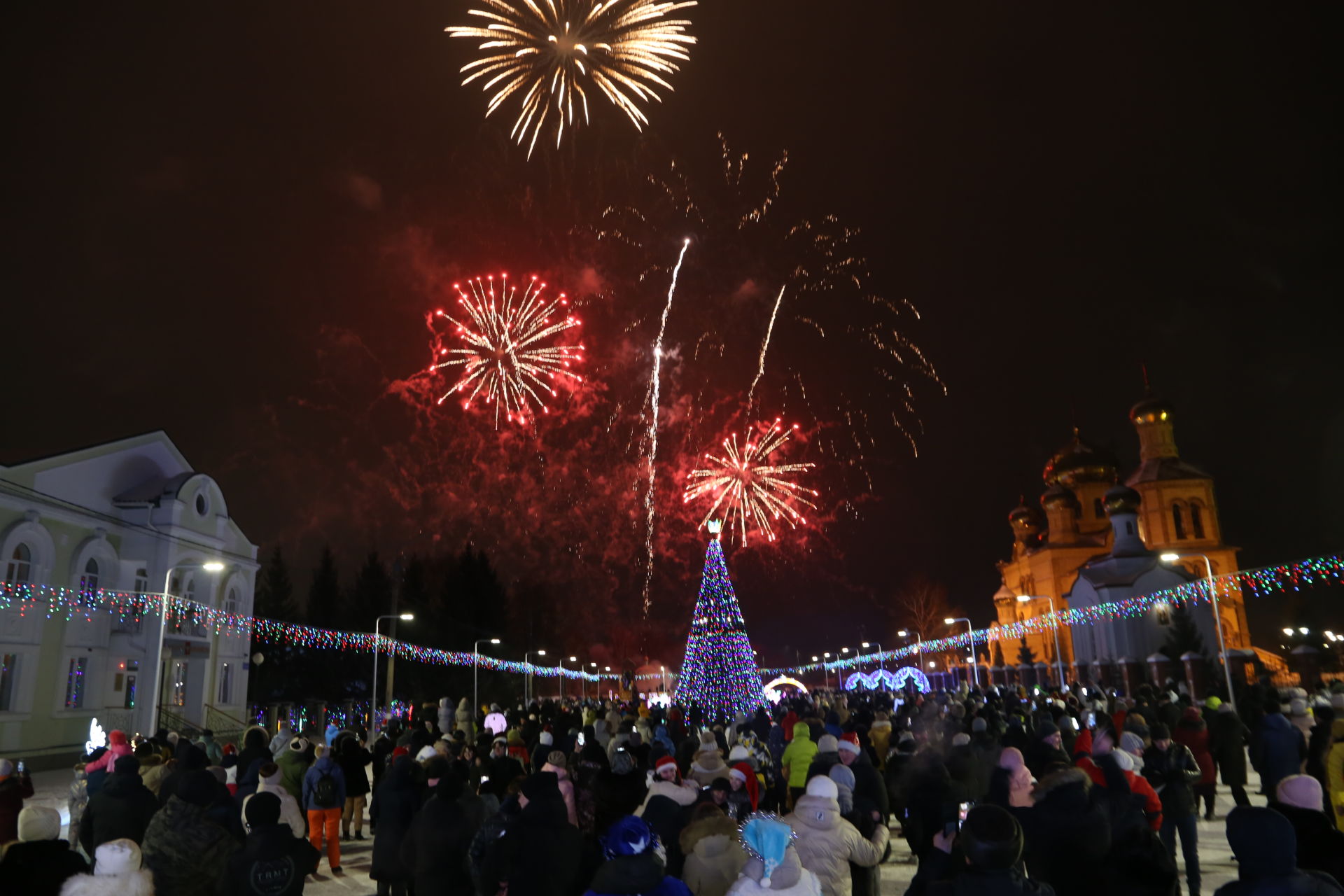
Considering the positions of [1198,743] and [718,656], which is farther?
[718,656]

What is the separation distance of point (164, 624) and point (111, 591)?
15.3ft

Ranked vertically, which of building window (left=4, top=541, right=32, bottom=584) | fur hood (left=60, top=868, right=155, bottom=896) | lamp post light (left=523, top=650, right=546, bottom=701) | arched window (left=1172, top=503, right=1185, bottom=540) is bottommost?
fur hood (left=60, top=868, right=155, bottom=896)

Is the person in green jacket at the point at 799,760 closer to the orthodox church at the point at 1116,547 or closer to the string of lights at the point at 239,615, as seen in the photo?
the string of lights at the point at 239,615

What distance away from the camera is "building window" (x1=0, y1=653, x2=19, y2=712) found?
26.4 m

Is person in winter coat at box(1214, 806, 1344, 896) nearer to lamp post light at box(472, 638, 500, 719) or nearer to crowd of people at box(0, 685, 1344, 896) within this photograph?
crowd of people at box(0, 685, 1344, 896)

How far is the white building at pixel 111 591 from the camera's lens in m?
27.1

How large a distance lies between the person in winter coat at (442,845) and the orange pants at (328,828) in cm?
527

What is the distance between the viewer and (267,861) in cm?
552

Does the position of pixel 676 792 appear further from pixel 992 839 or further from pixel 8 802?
pixel 8 802

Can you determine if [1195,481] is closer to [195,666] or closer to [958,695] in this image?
[958,695]

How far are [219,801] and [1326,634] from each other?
6826cm

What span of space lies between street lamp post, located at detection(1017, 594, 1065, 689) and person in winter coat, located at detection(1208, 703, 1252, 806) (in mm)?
24302

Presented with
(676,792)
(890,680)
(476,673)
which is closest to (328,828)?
(676,792)

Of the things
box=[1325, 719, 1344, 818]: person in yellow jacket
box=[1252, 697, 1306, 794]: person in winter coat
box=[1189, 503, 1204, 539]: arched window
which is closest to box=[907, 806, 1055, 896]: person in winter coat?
box=[1325, 719, 1344, 818]: person in yellow jacket
